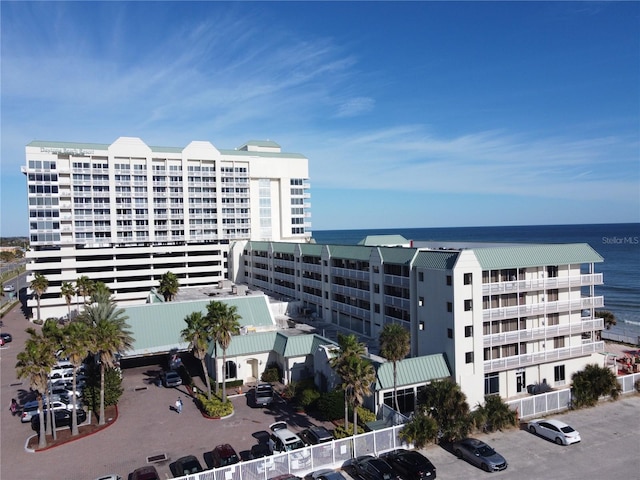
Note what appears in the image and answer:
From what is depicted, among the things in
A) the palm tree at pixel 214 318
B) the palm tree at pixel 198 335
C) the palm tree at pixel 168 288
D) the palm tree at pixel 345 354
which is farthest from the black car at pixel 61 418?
the palm tree at pixel 168 288

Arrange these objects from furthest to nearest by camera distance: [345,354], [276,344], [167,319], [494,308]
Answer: [167,319]
[276,344]
[494,308]
[345,354]

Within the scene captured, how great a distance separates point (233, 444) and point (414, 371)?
15968mm

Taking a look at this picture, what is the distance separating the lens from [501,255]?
45.2 metres

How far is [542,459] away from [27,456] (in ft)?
124

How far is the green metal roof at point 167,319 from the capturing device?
185 feet

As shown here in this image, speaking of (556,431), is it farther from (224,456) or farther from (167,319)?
(167,319)

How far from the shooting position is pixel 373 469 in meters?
30.9

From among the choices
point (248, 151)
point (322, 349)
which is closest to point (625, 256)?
point (248, 151)

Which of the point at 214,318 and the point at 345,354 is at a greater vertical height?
the point at 214,318

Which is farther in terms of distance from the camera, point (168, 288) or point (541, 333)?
point (168, 288)

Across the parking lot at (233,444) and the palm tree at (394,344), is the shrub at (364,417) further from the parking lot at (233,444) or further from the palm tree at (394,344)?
the palm tree at (394,344)

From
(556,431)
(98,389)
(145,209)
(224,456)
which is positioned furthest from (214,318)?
(145,209)

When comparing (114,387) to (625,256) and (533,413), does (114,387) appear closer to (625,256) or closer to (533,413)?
(533,413)

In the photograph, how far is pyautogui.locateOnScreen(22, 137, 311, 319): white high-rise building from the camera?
3777 inches
